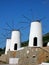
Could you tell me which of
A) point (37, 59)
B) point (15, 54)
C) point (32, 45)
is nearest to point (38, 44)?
point (32, 45)

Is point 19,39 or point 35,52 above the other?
point 19,39

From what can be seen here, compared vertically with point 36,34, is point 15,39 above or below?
above

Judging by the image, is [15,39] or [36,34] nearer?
[36,34]

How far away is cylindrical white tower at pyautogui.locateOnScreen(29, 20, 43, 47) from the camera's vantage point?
28.6 m

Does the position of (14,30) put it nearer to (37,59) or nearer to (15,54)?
(15,54)

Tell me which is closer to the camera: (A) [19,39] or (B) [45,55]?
(B) [45,55]

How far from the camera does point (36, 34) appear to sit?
28.8m

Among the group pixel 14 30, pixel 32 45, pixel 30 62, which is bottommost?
pixel 30 62

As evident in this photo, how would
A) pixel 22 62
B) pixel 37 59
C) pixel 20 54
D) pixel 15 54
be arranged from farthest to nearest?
pixel 15 54 < pixel 20 54 < pixel 22 62 < pixel 37 59

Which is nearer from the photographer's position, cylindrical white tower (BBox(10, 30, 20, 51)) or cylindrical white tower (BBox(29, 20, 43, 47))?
cylindrical white tower (BBox(29, 20, 43, 47))

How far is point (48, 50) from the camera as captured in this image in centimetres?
2739

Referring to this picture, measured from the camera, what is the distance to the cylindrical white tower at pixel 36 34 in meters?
28.6

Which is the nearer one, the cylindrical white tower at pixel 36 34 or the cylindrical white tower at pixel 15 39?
the cylindrical white tower at pixel 36 34

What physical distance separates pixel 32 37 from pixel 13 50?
29.7 ft
